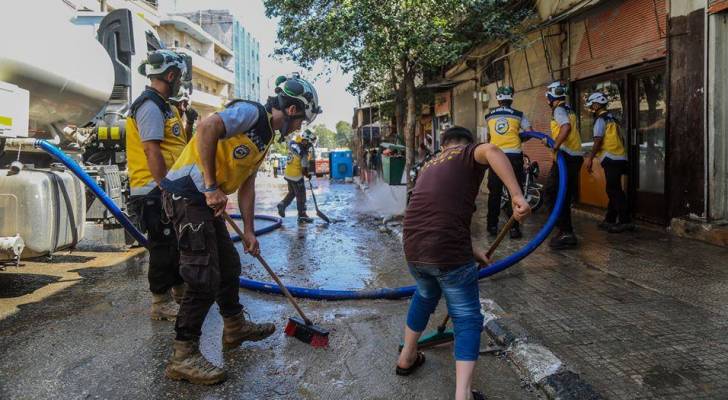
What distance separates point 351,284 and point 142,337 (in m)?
2.03

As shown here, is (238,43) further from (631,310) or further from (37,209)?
(631,310)

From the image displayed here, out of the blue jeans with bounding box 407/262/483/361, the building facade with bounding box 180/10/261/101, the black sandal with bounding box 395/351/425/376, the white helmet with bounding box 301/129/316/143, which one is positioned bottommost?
the black sandal with bounding box 395/351/425/376

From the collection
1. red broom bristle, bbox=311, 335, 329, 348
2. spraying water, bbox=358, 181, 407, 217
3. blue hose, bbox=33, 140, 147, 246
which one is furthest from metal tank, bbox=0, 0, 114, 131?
spraying water, bbox=358, 181, 407, 217

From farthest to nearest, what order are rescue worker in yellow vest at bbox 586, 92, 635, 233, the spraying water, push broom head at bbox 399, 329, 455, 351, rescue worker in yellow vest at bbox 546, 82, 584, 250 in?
the spraying water
rescue worker in yellow vest at bbox 586, 92, 635, 233
rescue worker in yellow vest at bbox 546, 82, 584, 250
push broom head at bbox 399, 329, 455, 351

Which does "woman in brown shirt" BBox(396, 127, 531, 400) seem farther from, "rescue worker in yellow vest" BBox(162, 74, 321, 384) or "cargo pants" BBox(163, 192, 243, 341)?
"cargo pants" BBox(163, 192, 243, 341)

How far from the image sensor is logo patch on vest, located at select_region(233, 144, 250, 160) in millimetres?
3156

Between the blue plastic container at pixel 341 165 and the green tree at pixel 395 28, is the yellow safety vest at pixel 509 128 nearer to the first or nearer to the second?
the green tree at pixel 395 28

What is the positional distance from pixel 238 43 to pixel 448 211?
6625 centimetres

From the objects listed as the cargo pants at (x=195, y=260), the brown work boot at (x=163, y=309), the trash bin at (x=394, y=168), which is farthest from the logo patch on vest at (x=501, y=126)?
the trash bin at (x=394, y=168)

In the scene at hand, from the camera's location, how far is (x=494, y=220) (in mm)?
7008

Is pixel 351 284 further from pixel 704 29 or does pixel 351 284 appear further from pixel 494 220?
pixel 704 29

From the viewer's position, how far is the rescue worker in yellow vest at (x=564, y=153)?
6.12 meters

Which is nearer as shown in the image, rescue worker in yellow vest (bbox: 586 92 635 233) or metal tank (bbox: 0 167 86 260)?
metal tank (bbox: 0 167 86 260)

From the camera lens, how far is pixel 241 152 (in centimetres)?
317
